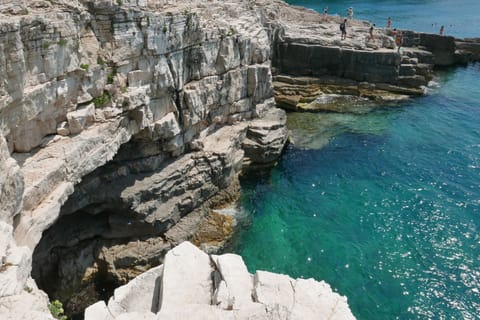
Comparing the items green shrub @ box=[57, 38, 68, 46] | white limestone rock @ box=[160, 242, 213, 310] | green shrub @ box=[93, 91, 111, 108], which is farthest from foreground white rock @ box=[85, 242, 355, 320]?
green shrub @ box=[57, 38, 68, 46]

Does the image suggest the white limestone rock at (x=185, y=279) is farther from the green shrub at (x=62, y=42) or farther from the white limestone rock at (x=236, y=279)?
the green shrub at (x=62, y=42)

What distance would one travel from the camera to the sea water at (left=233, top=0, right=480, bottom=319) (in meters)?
19.0

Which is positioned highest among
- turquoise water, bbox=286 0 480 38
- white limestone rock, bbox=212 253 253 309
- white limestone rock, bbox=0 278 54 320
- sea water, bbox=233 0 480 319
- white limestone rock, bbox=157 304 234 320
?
turquoise water, bbox=286 0 480 38

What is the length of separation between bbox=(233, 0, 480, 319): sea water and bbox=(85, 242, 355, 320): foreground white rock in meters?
7.57

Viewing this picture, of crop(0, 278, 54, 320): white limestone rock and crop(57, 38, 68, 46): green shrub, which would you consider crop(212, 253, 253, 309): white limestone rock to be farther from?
crop(57, 38, 68, 46): green shrub

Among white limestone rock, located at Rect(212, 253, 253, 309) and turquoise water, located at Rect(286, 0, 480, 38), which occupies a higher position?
turquoise water, located at Rect(286, 0, 480, 38)

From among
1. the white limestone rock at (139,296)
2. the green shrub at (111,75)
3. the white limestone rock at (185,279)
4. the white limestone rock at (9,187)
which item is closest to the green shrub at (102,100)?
the green shrub at (111,75)

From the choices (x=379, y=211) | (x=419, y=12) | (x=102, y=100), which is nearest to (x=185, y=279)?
(x=102, y=100)

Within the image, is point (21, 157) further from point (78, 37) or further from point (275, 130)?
point (275, 130)

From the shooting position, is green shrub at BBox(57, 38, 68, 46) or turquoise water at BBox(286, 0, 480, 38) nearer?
green shrub at BBox(57, 38, 68, 46)

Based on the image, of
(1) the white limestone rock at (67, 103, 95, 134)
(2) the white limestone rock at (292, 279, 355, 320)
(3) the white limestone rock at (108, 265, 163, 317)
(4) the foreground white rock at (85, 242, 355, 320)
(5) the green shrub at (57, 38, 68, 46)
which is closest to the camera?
(4) the foreground white rock at (85, 242, 355, 320)

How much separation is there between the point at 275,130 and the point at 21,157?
675 inches

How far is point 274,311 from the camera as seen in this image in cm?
1023

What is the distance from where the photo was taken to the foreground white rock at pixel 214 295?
10.6m
